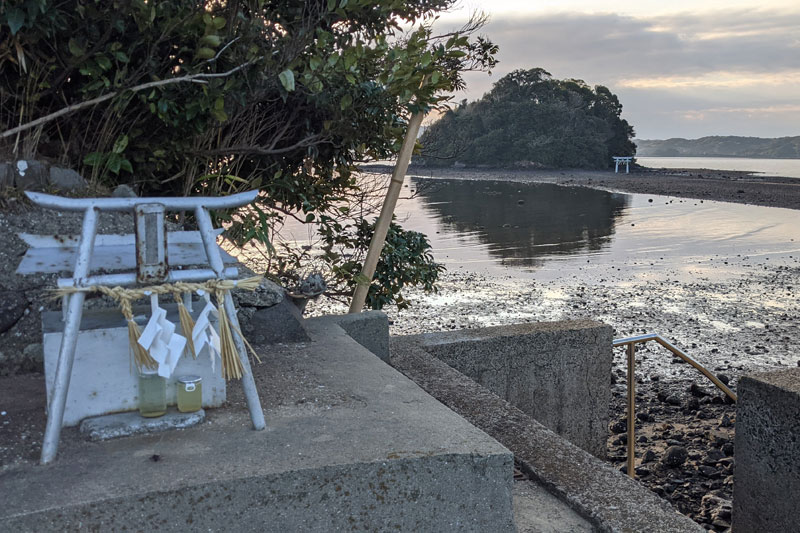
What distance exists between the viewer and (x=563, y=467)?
10.7 ft

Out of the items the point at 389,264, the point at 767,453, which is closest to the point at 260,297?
the point at 389,264

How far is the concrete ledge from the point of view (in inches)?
110

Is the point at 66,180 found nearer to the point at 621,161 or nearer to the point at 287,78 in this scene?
the point at 287,78

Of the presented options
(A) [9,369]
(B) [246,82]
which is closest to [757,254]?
(B) [246,82]

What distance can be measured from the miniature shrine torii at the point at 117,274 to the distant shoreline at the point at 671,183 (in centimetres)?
1845

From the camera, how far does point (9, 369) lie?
3332 mm

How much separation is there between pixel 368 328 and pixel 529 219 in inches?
865

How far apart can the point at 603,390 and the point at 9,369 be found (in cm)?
421

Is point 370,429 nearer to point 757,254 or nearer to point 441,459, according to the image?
point 441,459

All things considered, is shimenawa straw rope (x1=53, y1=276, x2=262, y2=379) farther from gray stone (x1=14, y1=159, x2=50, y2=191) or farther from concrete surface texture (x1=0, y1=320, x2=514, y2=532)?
gray stone (x1=14, y1=159, x2=50, y2=191)

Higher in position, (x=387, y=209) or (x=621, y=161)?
(x=621, y=161)

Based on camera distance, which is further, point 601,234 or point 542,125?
point 542,125

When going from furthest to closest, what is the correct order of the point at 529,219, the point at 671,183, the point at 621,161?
the point at 621,161
the point at 671,183
the point at 529,219

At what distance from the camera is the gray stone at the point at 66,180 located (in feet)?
12.3
